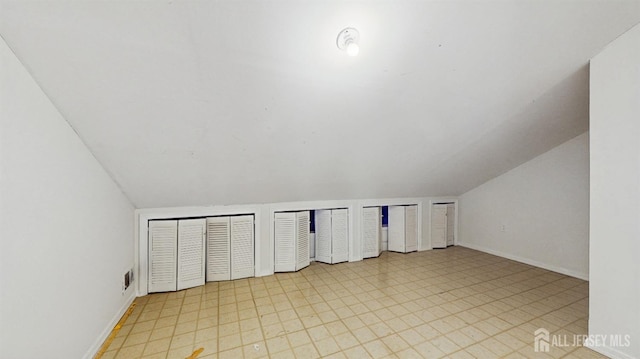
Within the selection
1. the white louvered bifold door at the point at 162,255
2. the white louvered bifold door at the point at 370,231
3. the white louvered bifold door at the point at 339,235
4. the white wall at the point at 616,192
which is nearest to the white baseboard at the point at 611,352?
the white wall at the point at 616,192

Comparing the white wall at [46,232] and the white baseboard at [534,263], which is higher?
the white wall at [46,232]

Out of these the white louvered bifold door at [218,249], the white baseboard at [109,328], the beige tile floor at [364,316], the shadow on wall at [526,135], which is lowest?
the beige tile floor at [364,316]

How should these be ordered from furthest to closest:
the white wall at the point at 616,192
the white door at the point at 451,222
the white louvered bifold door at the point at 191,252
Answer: the white door at the point at 451,222 < the white louvered bifold door at the point at 191,252 < the white wall at the point at 616,192

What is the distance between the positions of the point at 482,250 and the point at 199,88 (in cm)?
557

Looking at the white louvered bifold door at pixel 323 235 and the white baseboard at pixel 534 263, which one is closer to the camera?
the white baseboard at pixel 534 263

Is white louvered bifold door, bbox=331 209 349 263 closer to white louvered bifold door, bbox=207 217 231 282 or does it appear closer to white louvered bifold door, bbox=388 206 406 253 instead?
white louvered bifold door, bbox=388 206 406 253

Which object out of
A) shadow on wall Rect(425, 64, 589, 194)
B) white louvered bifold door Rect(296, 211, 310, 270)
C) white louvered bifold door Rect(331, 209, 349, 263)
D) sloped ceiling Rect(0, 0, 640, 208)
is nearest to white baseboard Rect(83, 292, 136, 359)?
sloped ceiling Rect(0, 0, 640, 208)

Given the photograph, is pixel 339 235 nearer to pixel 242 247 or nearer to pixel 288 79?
pixel 242 247

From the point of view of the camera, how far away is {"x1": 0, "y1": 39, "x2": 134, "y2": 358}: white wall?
131cm

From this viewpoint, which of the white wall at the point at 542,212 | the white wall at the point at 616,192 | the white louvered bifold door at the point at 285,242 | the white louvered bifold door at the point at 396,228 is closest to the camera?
the white wall at the point at 616,192

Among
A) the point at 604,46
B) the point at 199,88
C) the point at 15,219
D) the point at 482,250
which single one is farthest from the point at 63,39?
the point at 482,250

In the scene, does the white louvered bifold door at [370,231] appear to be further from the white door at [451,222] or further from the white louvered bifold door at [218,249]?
the white louvered bifold door at [218,249]

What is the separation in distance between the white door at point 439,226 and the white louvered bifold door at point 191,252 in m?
4.23

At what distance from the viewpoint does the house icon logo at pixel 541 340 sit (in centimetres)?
213
